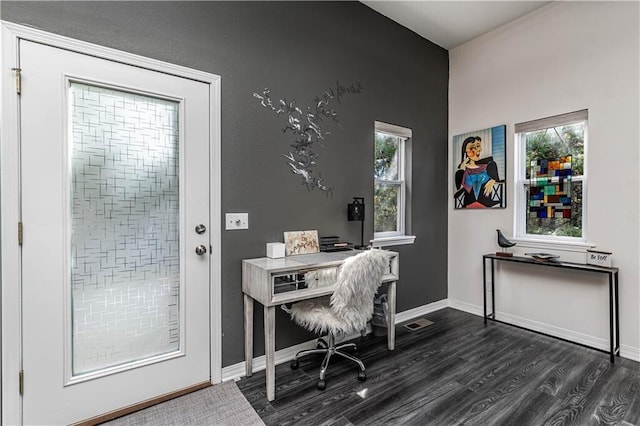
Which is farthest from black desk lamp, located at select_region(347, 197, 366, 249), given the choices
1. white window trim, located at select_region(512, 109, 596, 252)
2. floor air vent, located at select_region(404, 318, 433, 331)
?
white window trim, located at select_region(512, 109, 596, 252)

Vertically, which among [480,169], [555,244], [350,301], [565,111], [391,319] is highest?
[565,111]

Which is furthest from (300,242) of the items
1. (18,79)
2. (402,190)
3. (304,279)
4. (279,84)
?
(18,79)

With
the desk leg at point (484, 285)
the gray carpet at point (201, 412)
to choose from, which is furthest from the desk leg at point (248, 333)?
the desk leg at point (484, 285)

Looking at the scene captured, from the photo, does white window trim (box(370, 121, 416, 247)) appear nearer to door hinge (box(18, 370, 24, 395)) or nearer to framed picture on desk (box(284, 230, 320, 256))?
framed picture on desk (box(284, 230, 320, 256))

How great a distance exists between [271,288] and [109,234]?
41.6 inches

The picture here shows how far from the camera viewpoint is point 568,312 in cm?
288

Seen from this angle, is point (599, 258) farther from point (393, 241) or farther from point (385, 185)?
point (385, 185)

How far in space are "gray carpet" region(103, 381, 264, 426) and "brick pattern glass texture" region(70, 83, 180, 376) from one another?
334 millimetres

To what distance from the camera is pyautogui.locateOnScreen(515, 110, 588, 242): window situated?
2830 mm

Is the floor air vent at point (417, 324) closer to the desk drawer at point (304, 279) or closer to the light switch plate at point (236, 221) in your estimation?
the desk drawer at point (304, 279)

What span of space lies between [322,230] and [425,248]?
5.17ft

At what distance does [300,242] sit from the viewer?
2.58 metres

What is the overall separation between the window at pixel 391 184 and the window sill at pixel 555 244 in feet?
3.78

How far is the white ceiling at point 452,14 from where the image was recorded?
2975mm
